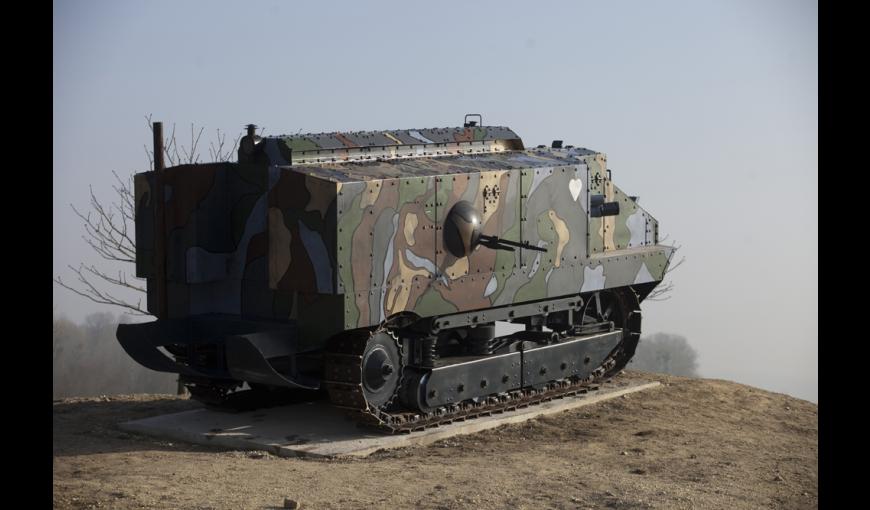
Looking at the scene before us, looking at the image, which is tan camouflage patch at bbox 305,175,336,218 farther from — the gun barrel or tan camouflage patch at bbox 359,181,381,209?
the gun barrel

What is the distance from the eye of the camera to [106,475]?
11.3m

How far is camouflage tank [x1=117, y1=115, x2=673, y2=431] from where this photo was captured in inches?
496

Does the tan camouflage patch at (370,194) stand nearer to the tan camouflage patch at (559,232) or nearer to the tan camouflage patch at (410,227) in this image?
the tan camouflage patch at (410,227)

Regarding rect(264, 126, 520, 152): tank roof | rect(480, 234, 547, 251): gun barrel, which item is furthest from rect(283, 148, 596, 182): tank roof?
rect(480, 234, 547, 251): gun barrel

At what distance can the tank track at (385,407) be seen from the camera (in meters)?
12.8

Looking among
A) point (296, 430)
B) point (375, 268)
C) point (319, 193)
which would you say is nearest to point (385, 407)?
point (296, 430)

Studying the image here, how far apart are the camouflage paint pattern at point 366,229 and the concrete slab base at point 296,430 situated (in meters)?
1.02

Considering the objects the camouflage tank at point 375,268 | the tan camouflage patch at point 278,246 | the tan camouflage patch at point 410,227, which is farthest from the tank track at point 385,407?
the tan camouflage patch at point 410,227

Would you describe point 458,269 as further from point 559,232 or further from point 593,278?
point 593,278

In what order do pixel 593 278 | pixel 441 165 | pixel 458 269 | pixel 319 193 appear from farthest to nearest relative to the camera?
pixel 593 278 → pixel 441 165 → pixel 458 269 → pixel 319 193

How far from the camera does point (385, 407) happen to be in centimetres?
1336

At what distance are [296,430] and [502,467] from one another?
241cm

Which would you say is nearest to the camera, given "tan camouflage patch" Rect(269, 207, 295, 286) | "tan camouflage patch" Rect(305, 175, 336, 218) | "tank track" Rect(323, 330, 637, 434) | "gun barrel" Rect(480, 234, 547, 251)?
"tan camouflage patch" Rect(305, 175, 336, 218)

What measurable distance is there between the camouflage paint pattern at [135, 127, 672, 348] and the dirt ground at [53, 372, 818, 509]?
4.75ft
